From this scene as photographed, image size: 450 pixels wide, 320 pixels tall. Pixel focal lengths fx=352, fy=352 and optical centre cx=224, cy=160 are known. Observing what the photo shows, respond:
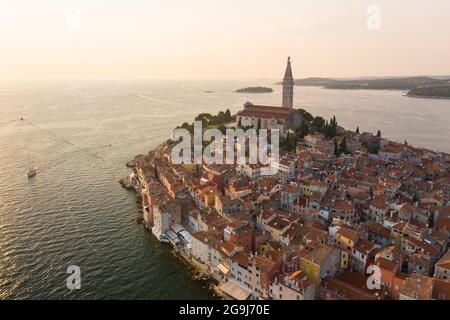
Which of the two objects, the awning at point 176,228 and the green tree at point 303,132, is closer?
the awning at point 176,228

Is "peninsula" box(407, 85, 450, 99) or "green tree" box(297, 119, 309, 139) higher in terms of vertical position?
"peninsula" box(407, 85, 450, 99)

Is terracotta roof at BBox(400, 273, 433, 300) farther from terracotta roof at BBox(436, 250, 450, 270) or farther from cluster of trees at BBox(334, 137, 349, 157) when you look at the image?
cluster of trees at BBox(334, 137, 349, 157)

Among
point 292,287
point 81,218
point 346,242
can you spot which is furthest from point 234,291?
point 81,218

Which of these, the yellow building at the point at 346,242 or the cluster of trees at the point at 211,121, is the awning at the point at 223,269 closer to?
the yellow building at the point at 346,242

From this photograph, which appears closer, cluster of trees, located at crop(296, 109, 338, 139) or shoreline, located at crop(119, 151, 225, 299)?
shoreline, located at crop(119, 151, 225, 299)

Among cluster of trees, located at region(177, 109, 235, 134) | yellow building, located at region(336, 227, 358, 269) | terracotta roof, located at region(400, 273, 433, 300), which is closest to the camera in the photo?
terracotta roof, located at region(400, 273, 433, 300)

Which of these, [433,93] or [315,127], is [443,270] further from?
[433,93]

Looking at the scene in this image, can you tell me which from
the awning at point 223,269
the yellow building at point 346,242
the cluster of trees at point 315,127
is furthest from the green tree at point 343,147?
the awning at point 223,269

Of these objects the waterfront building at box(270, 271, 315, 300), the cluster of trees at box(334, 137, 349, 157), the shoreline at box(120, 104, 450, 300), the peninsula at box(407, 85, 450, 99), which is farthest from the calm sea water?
the peninsula at box(407, 85, 450, 99)
